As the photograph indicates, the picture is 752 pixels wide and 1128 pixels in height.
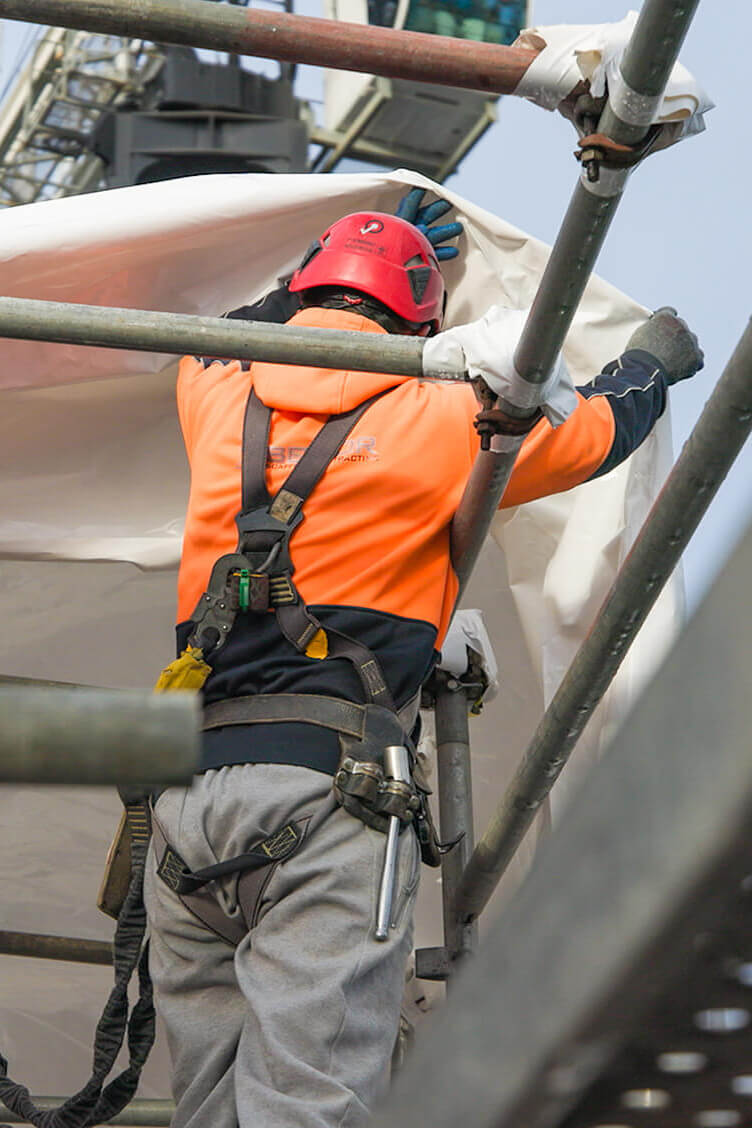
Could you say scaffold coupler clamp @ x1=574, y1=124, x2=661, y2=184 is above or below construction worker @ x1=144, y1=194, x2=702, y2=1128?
above

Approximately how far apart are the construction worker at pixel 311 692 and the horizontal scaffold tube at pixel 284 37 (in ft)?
1.20

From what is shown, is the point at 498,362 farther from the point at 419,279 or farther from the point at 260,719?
the point at 419,279

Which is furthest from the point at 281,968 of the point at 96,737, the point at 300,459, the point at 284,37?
the point at 96,737

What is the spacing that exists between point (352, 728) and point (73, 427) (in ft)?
3.96

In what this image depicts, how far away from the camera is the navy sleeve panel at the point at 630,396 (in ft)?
9.27

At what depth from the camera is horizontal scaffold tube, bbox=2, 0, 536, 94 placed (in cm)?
203

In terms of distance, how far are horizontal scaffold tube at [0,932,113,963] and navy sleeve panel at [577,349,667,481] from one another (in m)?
1.70

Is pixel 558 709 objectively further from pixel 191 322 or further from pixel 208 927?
pixel 191 322

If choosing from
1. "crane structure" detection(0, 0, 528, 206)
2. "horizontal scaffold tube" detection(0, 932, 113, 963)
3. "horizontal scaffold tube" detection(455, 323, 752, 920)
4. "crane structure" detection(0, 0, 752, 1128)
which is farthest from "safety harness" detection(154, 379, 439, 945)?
"crane structure" detection(0, 0, 528, 206)

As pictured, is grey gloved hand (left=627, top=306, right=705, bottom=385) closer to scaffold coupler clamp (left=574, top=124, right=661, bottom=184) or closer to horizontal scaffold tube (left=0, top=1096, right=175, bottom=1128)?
scaffold coupler clamp (left=574, top=124, right=661, bottom=184)

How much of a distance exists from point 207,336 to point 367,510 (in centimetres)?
70

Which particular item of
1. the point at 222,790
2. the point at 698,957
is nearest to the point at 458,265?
the point at 222,790

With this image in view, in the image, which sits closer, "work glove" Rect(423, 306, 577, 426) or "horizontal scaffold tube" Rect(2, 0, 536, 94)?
"horizontal scaffold tube" Rect(2, 0, 536, 94)

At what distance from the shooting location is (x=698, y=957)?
57 centimetres
